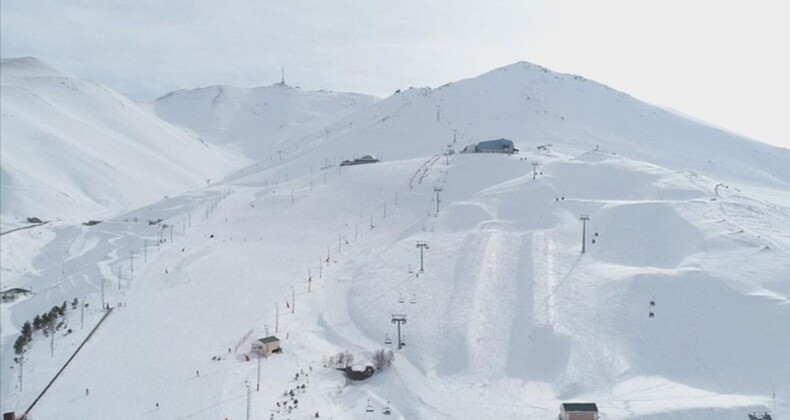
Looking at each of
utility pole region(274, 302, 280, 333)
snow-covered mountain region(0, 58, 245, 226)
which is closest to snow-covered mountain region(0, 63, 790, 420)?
utility pole region(274, 302, 280, 333)

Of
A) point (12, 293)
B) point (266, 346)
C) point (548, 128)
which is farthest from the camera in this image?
point (548, 128)

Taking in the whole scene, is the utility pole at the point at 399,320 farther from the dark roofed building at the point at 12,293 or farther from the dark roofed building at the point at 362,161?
the dark roofed building at the point at 362,161

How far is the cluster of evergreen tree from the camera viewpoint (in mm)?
33406

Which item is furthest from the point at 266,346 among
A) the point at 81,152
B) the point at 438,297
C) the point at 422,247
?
the point at 81,152

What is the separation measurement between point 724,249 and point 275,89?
17344 cm

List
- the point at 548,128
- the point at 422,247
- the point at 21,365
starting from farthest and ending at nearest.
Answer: the point at 548,128, the point at 422,247, the point at 21,365

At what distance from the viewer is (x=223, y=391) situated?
90.2 ft

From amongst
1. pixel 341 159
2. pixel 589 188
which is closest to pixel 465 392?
pixel 589 188

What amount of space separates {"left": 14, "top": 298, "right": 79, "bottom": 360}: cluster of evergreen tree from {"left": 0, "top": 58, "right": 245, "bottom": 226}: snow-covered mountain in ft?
113

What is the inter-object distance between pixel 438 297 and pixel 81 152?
71.0m

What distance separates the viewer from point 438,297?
36031mm

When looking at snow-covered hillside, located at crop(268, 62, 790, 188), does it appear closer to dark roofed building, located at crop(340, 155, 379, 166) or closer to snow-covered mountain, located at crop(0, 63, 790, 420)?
dark roofed building, located at crop(340, 155, 379, 166)

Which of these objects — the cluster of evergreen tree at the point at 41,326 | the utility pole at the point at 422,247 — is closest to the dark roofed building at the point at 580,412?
the utility pole at the point at 422,247

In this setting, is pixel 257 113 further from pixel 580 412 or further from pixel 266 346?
pixel 580 412
